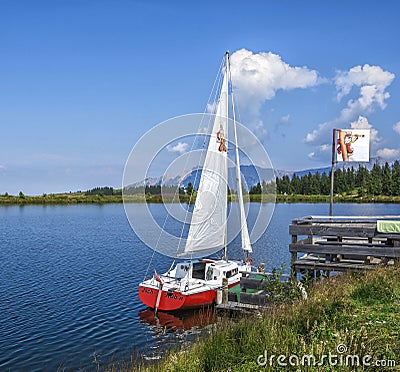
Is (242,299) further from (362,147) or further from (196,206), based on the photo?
(362,147)

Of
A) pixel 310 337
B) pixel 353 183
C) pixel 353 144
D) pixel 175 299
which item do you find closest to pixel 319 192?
pixel 353 183

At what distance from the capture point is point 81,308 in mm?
19844

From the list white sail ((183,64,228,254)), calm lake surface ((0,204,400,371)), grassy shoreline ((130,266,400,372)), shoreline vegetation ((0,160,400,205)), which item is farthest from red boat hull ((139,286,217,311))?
shoreline vegetation ((0,160,400,205))

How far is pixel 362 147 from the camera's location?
841 inches

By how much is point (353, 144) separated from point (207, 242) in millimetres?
8485

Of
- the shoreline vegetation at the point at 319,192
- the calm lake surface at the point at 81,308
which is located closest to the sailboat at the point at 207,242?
the calm lake surface at the point at 81,308

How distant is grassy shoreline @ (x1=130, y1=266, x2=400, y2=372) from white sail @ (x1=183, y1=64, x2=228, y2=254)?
972 cm

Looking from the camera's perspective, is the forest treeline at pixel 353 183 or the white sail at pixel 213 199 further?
the forest treeline at pixel 353 183

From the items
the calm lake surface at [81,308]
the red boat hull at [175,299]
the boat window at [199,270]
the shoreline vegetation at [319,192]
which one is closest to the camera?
the calm lake surface at [81,308]

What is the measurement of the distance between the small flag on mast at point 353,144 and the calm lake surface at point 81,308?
930 centimetres

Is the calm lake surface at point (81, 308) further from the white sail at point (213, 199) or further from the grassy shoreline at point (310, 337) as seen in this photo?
the grassy shoreline at point (310, 337)

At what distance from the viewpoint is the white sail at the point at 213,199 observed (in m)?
20.1

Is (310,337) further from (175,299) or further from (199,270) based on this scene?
(199,270)

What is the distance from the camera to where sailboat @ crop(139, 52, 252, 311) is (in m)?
19.2
